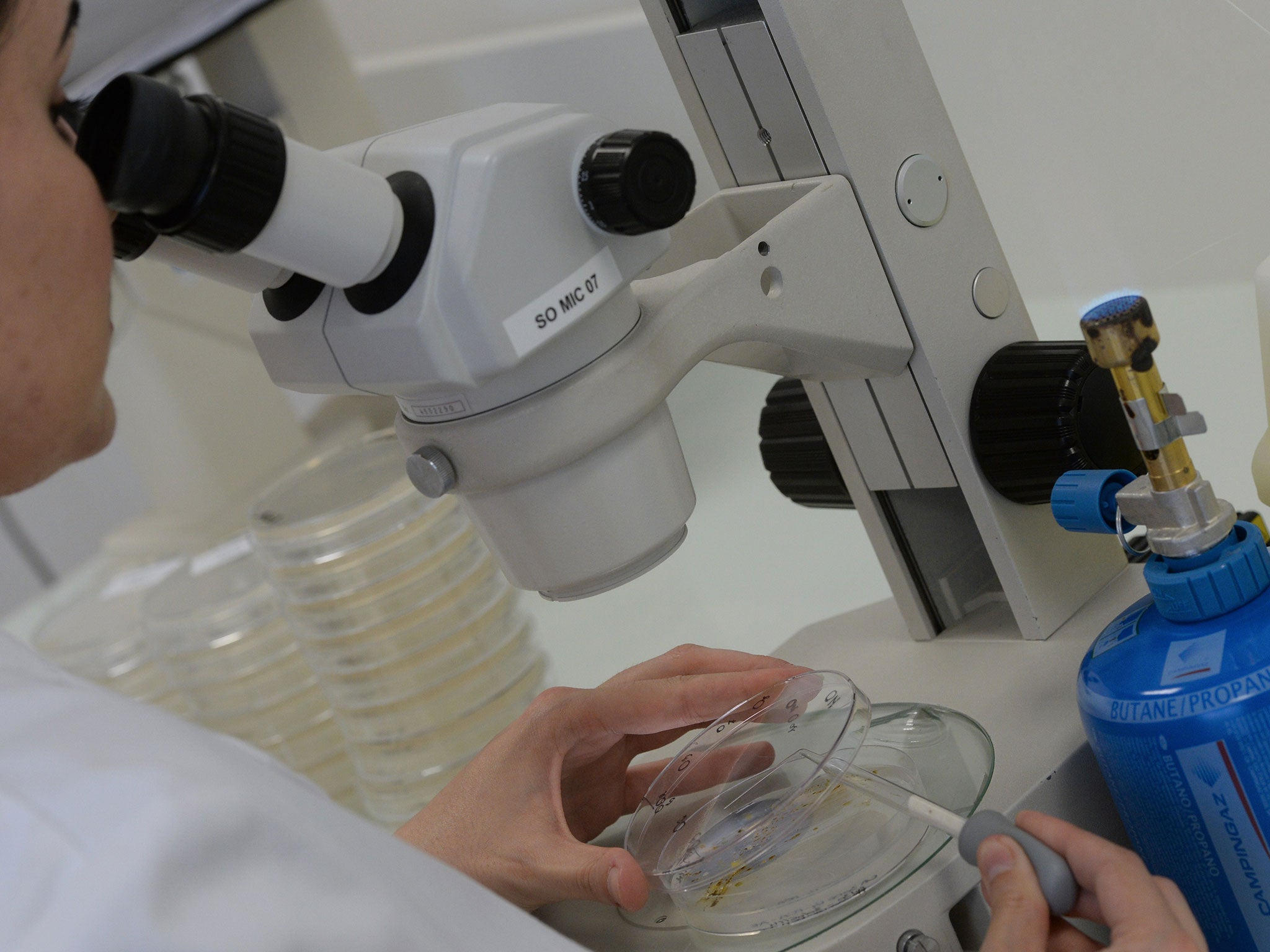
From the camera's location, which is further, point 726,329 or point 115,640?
point 115,640

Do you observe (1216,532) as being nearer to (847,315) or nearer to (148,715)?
(847,315)

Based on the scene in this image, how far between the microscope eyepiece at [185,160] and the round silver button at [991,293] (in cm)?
46

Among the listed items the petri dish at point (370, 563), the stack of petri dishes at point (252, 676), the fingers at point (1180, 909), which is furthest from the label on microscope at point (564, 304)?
the stack of petri dishes at point (252, 676)

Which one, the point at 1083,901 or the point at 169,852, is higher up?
the point at 169,852

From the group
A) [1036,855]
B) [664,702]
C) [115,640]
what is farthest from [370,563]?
[1036,855]

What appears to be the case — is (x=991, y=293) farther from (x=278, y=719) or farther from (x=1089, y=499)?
(x=278, y=719)

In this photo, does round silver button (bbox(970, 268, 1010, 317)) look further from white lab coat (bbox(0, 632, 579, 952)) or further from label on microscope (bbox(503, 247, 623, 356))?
white lab coat (bbox(0, 632, 579, 952))

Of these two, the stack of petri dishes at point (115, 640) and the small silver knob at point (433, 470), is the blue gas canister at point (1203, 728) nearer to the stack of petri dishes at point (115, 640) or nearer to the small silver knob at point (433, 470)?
the small silver knob at point (433, 470)

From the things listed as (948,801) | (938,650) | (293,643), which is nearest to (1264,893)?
(948,801)

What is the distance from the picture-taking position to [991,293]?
29.8 inches

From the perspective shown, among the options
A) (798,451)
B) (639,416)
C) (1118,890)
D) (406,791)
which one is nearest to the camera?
(1118,890)

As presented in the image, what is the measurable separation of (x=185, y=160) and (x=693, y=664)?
0.43m

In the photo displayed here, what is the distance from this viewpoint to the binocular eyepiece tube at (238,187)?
45 cm

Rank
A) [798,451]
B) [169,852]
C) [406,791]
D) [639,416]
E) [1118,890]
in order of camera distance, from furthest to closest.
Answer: [406,791], [798,451], [639,416], [1118,890], [169,852]
